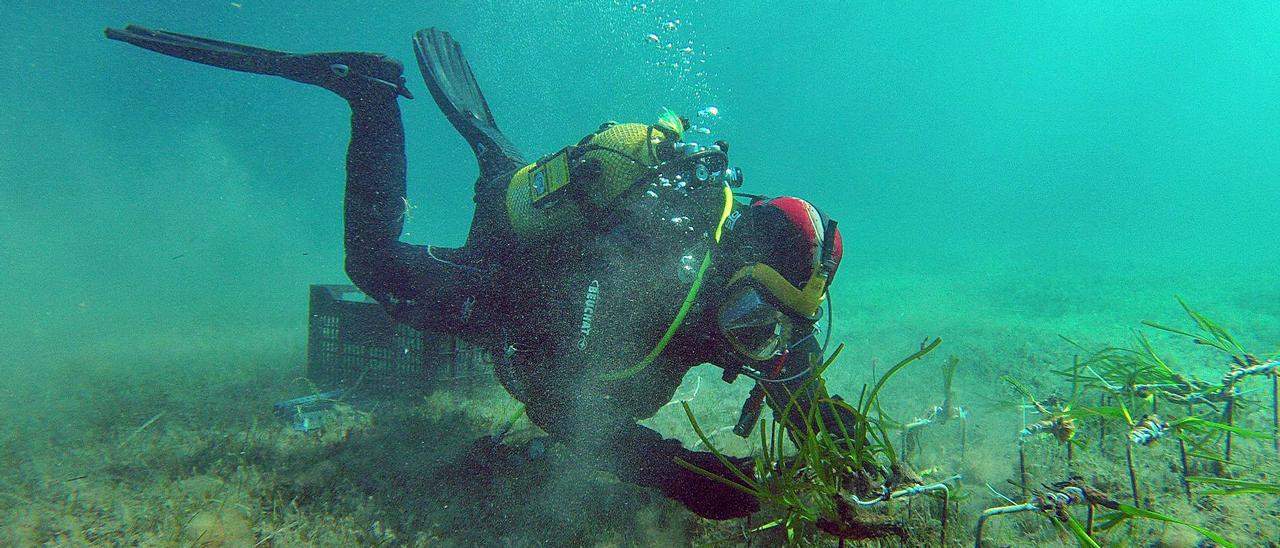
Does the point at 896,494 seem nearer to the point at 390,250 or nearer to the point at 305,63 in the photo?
the point at 390,250

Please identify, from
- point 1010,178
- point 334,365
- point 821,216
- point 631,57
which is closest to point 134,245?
point 334,365

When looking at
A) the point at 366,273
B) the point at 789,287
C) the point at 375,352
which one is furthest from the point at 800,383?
the point at 375,352

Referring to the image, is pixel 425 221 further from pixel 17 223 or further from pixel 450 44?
pixel 450 44

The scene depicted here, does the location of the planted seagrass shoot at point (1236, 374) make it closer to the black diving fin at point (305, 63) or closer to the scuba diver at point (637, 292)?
the scuba diver at point (637, 292)

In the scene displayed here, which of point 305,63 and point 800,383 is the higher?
point 305,63

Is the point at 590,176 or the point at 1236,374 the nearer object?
the point at 1236,374

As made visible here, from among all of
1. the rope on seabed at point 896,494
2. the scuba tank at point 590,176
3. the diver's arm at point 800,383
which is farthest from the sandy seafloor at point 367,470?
the scuba tank at point 590,176

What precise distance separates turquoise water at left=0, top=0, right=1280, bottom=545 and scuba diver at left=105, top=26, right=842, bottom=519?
377 centimetres

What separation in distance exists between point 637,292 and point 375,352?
3.09 metres

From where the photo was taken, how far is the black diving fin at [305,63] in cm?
345

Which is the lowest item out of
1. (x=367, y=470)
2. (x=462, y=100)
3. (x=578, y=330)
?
(x=367, y=470)

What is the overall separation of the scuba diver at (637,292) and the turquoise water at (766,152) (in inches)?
148

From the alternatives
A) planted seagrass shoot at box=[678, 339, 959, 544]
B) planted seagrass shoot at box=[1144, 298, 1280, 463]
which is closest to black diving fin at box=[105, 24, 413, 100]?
planted seagrass shoot at box=[678, 339, 959, 544]

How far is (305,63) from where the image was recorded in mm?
3559
